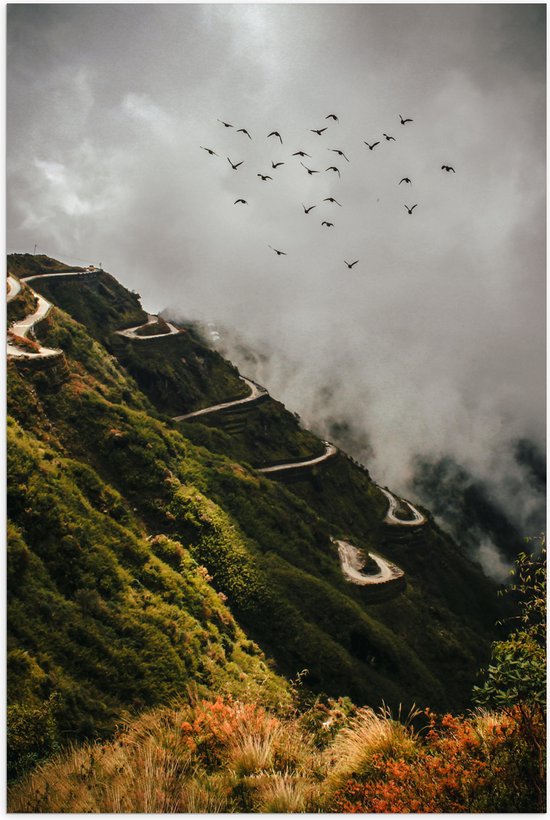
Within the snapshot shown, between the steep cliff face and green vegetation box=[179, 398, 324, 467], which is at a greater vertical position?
green vegetation box=[179, 398, 324, 467]

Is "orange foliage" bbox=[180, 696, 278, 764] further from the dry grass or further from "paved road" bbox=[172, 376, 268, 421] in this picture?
"paved road" bbox=[172, 376, 268, 421]

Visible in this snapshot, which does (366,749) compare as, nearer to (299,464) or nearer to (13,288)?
(13,288)

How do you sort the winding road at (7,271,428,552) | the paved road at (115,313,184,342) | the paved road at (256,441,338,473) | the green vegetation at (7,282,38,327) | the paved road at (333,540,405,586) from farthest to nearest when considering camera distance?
the paved road at (115,313,184,342), the paved road at (256,441,338,473), the paved road at (333,540,405,586), the green vegetation at (7,282,38,327), the winding road at (7,271,428,552)

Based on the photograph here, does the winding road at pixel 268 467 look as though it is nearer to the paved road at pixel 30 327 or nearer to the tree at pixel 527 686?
the paved road at pixel 30 327

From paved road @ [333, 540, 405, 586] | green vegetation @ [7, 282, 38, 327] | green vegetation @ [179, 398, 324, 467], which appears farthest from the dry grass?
green vegetation @ [179, 398, 324, 467]

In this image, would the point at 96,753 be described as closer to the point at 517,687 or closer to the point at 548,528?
the point at 517,687

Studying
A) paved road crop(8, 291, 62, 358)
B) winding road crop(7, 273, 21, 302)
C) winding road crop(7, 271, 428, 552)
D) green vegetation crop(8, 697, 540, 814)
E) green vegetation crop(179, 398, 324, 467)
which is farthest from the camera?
green vegetation crop(179, 398, 324, 467)
